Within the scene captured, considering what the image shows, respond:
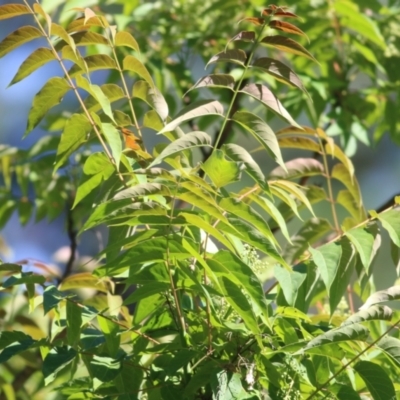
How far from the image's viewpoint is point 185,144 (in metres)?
1.01

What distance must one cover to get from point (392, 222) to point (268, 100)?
0.27 metres

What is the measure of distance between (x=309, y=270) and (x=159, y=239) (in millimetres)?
294

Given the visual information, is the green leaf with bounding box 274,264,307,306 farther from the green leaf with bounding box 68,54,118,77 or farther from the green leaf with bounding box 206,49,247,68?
the green leaf with bounding box 68,54,118,77

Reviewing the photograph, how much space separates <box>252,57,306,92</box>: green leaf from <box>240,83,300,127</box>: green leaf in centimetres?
3

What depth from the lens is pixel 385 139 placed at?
8344 mm

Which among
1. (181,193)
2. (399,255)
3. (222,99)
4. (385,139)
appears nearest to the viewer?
(181,193)

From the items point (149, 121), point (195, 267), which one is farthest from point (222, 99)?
point (195, 267)

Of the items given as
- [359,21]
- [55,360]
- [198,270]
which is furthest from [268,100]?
[359,21]

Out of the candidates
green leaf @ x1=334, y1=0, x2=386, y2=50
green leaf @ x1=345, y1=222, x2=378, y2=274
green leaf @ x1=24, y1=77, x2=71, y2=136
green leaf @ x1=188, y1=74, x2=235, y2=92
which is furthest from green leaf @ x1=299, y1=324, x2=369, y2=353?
green leaf @ x1=334, y1=0, x2=386, y2=50

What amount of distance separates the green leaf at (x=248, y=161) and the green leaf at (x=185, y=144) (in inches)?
1.2

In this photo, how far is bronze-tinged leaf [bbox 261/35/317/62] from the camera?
1.13 meters

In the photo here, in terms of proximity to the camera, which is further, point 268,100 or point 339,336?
point 268,100

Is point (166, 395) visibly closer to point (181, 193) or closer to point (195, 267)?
point (195, 267)

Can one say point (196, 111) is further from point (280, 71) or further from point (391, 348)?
point (391, 348)
